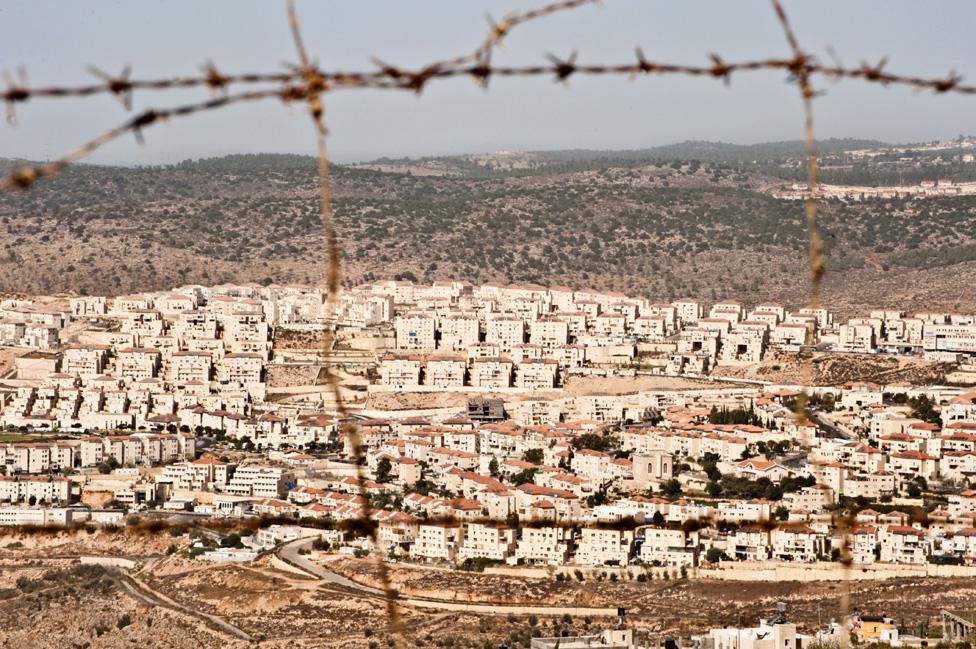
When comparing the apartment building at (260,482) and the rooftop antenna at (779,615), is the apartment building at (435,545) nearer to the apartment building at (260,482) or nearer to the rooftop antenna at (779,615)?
the apartment building at (260,482)

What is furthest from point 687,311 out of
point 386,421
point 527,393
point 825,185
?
point 825,185

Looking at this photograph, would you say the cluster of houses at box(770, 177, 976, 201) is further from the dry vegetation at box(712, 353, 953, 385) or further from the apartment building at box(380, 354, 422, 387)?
the apartment building at box(380, 354, 422, 387)

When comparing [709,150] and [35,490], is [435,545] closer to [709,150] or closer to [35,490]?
[35,490]

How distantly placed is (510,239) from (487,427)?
28.5m

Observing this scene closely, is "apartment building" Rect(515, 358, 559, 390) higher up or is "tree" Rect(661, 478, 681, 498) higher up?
"apartment building" Rect(515, 358, 559, 390)

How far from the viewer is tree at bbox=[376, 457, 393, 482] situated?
98.7 ft

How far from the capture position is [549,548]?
24.7 m

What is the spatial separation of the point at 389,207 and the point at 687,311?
19877 millimetres

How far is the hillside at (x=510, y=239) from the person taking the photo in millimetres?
55750

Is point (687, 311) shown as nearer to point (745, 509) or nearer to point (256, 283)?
point (256, 283)

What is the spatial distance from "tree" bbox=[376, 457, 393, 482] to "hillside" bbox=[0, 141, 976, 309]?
895 inches

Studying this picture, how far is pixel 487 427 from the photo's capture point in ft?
111

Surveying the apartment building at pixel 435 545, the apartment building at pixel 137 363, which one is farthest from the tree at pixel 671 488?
the apartment building at pixel 137 363

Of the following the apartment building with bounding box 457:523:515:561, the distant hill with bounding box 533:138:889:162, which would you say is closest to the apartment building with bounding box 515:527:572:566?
the apartment building with bounding box 457:523:515:561
